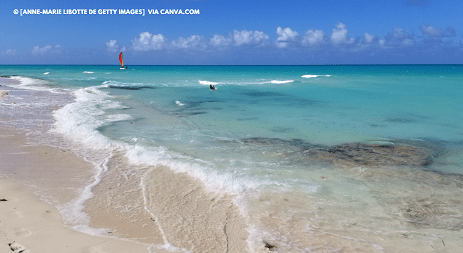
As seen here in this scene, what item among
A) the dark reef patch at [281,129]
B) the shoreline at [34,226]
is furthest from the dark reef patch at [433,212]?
the dark reef patch at [281,129]

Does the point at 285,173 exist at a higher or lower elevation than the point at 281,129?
lower

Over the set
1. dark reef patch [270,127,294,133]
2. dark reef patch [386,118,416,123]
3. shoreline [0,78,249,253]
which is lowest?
shoreline [0,78,249,253]

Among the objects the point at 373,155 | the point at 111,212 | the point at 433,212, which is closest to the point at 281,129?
the point at 373,155

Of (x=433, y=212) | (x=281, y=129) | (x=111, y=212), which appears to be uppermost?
(x=281, y=129)

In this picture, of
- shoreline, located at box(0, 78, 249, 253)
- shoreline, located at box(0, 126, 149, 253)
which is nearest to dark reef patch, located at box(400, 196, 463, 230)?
shoreline, located at box(0, 78, 249, 253)

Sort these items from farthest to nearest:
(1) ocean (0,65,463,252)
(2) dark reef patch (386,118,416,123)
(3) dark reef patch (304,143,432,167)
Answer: (2) dark reef patch (386,118,416,123)
(3) dark reef patch (304,143,432,167)
(1) ocean (0,65,463,252)

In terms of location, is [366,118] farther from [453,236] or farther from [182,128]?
[453,236]

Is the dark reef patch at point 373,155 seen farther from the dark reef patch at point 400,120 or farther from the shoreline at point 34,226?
→ the shoreline at point 34,226

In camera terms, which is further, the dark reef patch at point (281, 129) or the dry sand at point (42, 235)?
the dark reef patch at point (281, 129)

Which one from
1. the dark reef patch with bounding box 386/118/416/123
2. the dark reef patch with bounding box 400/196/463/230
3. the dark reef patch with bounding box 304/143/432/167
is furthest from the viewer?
the dark reef patch with bounding box 386/118/416/123

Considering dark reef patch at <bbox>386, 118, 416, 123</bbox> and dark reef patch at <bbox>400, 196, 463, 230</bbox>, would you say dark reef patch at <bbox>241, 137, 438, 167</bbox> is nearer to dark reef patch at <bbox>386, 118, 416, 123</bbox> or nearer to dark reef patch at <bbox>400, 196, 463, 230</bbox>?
dark reef patch at <bbox>400, 196, 463, 230</bbox>

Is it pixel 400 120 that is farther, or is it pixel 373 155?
pixel 400 120

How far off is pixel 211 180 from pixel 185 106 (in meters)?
11.5

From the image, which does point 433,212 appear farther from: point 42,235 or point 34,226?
point 34,226
